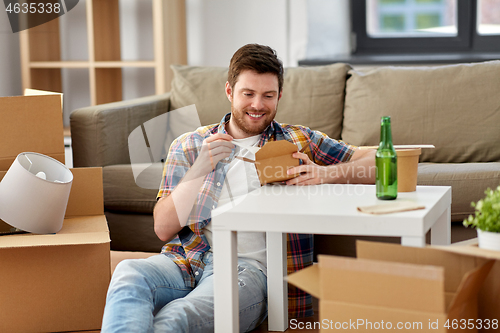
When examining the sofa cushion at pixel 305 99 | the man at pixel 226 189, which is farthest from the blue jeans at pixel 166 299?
the sofa cushion at pixel 305 99

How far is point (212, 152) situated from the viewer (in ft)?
4.17

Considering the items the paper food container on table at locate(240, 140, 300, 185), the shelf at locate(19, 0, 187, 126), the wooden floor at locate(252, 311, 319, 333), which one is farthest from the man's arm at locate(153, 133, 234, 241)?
the shelf at locate(19, 0, 187, 126)

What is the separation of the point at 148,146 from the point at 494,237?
1.15 m

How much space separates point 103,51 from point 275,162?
2186 millimetres

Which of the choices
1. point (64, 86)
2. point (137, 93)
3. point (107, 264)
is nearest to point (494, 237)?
point (107, 264)

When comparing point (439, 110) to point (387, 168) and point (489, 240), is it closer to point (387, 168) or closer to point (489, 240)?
point (387, 168)

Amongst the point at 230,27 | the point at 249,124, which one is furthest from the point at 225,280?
the point at 230,27

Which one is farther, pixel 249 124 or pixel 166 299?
pixel 249 124

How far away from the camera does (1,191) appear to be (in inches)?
57.8

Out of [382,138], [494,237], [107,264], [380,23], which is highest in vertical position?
[380,23]

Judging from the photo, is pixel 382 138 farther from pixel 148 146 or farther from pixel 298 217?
pixel 148 146

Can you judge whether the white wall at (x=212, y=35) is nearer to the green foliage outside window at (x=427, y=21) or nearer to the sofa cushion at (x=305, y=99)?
the green foliage outside window at (x=427, y=21)

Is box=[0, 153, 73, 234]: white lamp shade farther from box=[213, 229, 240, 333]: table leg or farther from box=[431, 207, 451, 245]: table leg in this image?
box=[431, 207, 451, 245]: table leg

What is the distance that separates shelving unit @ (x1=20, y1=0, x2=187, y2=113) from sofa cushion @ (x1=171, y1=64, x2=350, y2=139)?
0.66 meters
